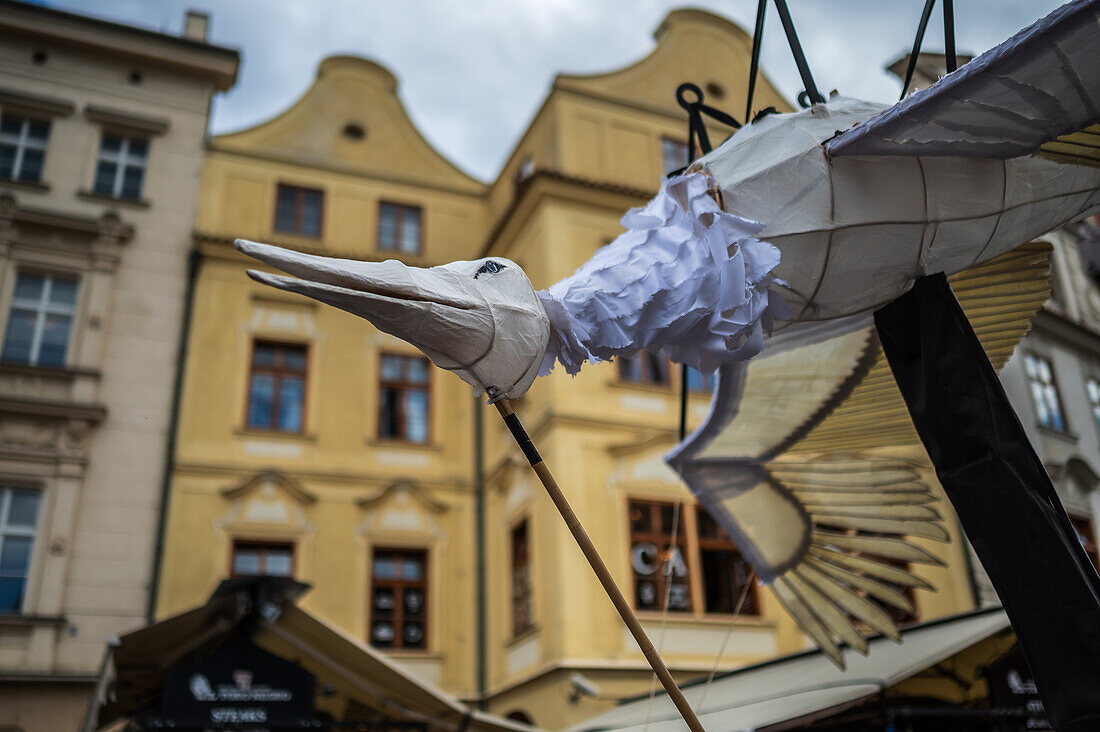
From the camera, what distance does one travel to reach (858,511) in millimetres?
5844

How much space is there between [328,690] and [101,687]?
1819 millimetres

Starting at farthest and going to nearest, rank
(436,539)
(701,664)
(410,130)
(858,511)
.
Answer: (410,130), (436,539), (701,664), (858,511)

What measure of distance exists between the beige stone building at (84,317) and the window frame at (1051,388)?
10.7m

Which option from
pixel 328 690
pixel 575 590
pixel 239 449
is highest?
pixel 239 449

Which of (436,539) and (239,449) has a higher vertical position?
(239,449)

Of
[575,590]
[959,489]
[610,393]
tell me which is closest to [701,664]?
[575,590]

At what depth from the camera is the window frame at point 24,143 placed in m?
13.2

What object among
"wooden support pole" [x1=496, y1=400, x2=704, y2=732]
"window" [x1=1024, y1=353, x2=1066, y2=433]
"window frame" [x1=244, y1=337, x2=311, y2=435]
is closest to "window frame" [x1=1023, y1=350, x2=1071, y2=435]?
"window" [x1=1024, y1=353, x2=1066, y2=433]

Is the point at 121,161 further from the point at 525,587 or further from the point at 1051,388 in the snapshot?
the point at 1051,388

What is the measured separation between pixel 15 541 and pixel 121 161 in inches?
210

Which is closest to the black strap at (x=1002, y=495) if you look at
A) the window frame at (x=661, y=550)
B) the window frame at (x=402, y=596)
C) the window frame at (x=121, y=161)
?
the window frame at (x=661, y=550)

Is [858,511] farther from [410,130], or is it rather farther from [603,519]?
[410,130]

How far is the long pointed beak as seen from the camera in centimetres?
277

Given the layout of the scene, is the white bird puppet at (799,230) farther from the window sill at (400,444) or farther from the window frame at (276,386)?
the window frame at (276,386)
